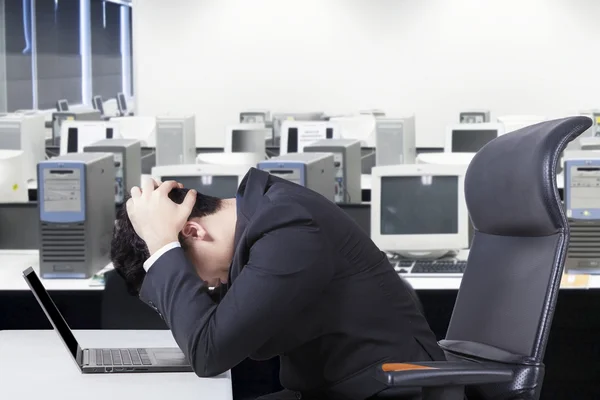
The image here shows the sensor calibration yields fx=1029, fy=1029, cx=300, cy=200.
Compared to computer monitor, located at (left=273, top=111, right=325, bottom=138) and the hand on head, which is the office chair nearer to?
the hand on head

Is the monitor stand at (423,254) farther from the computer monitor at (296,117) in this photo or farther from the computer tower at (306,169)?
the computer monitor at (296,117)

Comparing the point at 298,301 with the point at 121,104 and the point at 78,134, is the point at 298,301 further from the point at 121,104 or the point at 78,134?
the point at 121,104

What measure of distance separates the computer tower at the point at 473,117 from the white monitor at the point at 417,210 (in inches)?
273

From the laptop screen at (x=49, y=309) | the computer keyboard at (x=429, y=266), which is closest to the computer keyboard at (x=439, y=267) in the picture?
the computer keyboard at (x=429, y=266)

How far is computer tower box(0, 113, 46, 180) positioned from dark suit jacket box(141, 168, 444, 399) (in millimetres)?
5433

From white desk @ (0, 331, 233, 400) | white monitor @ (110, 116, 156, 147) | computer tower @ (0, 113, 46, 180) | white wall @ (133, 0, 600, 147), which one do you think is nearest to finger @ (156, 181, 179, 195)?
white desk @ (0, 331, 233, 400)

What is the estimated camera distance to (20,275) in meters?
3.94

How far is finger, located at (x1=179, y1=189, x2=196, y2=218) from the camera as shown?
1970 millimetres

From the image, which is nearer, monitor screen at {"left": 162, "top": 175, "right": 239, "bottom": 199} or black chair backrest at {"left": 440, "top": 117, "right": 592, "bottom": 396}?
black chair backrest at {"left": 440, "top": 117, "right": 592, "bottom": 396}

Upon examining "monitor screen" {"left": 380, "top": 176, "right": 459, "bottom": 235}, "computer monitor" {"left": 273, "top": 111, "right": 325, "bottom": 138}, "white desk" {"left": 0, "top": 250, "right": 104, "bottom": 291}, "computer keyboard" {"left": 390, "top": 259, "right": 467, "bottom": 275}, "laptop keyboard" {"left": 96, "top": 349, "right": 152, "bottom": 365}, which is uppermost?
"computer monitor" {"left": 273, "top": 111, "right": 325, "bottom": 138}

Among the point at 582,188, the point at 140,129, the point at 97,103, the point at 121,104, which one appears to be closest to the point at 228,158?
the point at 582,188

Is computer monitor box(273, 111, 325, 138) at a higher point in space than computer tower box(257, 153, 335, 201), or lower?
higher

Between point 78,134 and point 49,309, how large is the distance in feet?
19.8

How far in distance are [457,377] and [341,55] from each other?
34.2 feet
